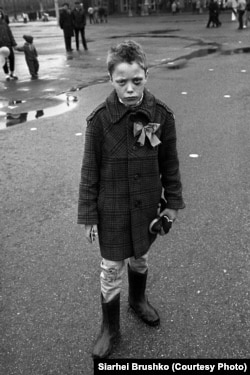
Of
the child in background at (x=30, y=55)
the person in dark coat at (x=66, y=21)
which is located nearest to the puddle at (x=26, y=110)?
Answer: the child in background at (x=30, y=55)

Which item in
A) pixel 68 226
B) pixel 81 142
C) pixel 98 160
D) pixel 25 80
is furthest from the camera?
pixel 25 80

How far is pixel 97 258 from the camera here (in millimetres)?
3160

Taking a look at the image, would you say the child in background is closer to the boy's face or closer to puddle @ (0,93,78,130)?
puddle @ (0,93,78,130)

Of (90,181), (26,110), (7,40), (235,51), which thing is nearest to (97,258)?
(90,181)

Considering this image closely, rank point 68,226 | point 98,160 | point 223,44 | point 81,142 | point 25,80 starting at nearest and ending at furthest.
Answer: point 98,160
point 68,226
point 81,142
point 25,80
point 223,44

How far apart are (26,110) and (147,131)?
6128 millimetres

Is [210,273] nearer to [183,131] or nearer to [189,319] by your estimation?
[189,319]

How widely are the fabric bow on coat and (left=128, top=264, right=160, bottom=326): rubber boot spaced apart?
93 centimetres

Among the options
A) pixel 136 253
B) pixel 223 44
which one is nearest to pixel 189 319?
pixel 136 253

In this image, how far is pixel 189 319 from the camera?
8.27 ft

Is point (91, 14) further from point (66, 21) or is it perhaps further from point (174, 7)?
point (66, 21)

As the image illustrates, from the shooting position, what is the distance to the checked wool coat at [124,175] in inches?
78.0

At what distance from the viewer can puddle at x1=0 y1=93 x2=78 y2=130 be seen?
6.96 metres

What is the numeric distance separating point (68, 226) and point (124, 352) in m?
1.56
